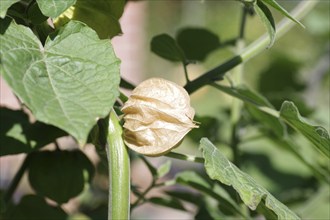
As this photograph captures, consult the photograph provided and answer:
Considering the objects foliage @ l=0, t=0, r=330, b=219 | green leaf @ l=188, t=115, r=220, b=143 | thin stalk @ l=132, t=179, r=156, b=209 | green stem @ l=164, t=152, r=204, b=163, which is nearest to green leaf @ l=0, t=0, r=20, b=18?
foliage @ l=0, t=0, r=330, b=219

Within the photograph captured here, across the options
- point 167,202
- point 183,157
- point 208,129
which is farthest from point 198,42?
point 183,157

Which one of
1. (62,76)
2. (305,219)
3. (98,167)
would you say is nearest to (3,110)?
(62,76)

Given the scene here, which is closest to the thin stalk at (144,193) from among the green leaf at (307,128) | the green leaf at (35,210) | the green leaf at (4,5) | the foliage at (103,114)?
the foliage at (103,114)

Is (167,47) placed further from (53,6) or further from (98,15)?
(53,6)

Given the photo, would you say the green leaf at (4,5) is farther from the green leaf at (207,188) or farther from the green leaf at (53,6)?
the green leaf at (207,188)

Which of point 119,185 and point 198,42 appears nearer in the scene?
point 119,185
